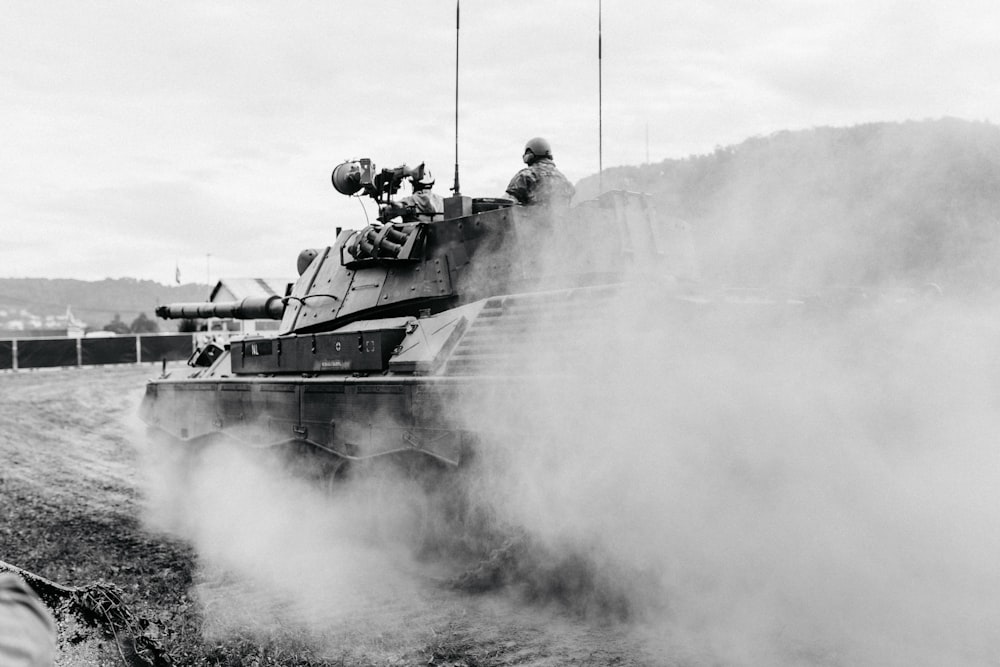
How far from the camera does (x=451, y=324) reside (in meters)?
7.53

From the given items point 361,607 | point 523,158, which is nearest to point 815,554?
point 361,607

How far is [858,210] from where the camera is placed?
267 inches

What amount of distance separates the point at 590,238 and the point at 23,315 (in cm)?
10007

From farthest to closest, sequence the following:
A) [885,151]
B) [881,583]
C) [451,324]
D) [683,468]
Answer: [451,324], [885,151], [683,468], [881,583]

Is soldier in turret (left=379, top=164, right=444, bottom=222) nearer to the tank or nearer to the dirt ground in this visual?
the tank

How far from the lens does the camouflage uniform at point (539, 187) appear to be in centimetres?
855

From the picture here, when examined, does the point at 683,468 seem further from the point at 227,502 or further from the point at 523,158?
the point at 227,502

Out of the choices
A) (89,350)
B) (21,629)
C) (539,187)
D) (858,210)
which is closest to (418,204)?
(539,187)

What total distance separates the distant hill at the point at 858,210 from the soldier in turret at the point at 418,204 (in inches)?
107

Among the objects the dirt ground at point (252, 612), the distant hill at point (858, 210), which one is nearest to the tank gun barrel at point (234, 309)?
the dirt ground at point (252, 612)

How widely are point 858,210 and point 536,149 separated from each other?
10.2ft

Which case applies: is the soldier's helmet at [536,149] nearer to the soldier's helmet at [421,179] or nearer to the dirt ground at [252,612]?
the soldier's helmet at [421,179]

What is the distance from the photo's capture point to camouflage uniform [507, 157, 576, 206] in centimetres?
855

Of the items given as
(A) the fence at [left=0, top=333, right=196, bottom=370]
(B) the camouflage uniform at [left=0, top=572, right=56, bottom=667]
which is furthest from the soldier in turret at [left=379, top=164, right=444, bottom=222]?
(A) the fence at [left=0, top=333, right=196, bottom=370]
